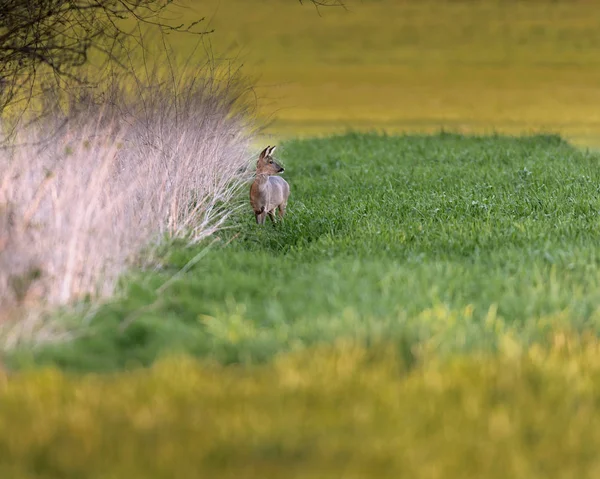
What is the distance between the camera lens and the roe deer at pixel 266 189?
39.1 feet

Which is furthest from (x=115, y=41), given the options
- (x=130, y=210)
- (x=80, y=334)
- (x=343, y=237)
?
(x=80, y=334)

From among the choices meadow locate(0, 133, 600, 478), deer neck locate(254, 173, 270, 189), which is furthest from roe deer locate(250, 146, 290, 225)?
meadow locate(0, 133, 600, 478)

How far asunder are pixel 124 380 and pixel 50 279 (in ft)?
5.62

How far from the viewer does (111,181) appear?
10.4 meters

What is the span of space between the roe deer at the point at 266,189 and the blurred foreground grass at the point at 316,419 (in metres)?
5.54

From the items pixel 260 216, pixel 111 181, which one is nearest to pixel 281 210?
pixel 260 216

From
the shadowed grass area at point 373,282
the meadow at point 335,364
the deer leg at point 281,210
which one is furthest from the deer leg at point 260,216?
the meadow at point 335,364

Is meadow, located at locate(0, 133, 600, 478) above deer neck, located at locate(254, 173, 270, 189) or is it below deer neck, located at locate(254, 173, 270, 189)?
below

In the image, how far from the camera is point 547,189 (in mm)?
14164

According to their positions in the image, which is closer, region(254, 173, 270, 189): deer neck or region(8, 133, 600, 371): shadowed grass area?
region(8, 133, 600, 371): shadowed grass area

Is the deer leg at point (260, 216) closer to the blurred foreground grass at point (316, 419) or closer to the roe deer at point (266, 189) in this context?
the roe deer at point (266, 189)

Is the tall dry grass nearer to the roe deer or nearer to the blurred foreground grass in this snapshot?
the roe deer

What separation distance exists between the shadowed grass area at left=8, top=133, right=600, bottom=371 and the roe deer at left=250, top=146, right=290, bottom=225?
0.32 metres

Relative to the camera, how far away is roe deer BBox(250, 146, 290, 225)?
11.9 m
